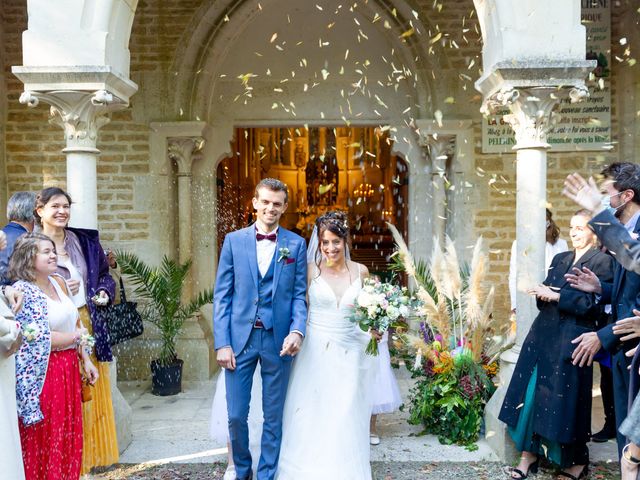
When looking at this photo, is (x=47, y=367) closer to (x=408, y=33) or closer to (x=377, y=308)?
(x=377, y=308)

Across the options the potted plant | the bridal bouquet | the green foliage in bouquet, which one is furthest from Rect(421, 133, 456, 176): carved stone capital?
the bridal bouquet

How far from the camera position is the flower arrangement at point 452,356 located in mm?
5180

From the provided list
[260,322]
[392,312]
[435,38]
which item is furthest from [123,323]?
[435,38]

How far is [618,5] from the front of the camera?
25.4ft

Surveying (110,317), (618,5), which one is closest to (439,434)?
(110,317)

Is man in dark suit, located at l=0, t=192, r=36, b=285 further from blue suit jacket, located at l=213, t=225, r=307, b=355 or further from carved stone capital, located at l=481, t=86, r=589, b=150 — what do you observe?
carved stone capital, located at l=481, t=86, r=589, b=150

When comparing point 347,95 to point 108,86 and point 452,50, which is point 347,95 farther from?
point 108,86

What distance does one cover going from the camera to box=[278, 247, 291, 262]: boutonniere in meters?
4.13

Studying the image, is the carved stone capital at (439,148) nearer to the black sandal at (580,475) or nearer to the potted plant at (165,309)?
the potted plant at (165,309)

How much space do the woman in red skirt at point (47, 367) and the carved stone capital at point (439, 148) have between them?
16.6ft

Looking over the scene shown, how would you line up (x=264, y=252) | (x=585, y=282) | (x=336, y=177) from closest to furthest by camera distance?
(x=585, y=282), (x=264, y=252), (x=336, y=177)

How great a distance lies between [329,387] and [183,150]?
443 centimetres

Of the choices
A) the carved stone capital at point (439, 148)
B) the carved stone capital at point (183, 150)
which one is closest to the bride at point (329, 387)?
the carved stone capital at point (439, 148)

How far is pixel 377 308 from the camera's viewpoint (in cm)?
414
